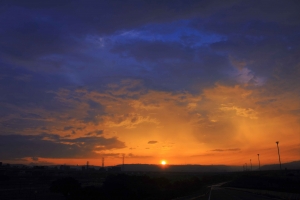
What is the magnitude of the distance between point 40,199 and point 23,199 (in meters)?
2.89

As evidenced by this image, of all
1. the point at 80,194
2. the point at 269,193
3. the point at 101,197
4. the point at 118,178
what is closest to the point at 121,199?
the point at 101,197

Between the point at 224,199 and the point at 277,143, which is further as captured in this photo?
the point at 277,143

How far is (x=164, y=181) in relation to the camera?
83.1 metres

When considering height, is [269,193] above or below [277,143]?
below

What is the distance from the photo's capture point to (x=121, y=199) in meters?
49.2

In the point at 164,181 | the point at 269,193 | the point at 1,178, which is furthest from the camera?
the point at 1,178

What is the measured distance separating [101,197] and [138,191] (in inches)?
419

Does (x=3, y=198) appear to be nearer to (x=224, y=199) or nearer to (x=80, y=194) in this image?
(x=80, y=194)

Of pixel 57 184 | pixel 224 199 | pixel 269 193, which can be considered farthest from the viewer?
pixel 57 184

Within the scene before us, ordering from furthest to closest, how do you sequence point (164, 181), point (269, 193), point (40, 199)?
point (164, 181), point (269, 193), point (40, 199)

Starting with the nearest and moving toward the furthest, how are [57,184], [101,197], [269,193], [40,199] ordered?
[101,197] → [40,199] → [269,193] → [57,184]

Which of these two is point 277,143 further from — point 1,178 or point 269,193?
point 1,178

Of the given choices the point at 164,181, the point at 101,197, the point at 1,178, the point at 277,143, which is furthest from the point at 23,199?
the point at 277,143

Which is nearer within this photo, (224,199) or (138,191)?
(224,199)
